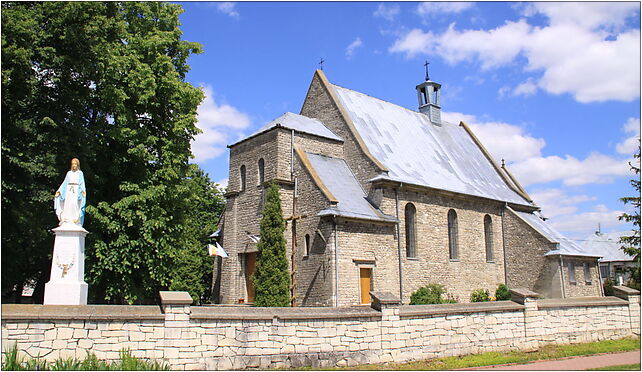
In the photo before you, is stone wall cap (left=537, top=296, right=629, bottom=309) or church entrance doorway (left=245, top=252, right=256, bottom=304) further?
church entrance doorway (left=245, top=252, right=256, bottom=304)

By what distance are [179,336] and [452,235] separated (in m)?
19.5

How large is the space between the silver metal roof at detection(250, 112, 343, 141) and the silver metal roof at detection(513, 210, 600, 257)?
1291 centimetres

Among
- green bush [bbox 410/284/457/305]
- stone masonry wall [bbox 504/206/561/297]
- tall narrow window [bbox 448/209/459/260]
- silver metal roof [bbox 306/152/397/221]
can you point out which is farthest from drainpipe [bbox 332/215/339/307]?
stone masonry wall [bbox 504/206/561/297]

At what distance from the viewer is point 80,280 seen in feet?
A: 42.0

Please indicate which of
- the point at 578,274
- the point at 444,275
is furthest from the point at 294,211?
the point at 578,274

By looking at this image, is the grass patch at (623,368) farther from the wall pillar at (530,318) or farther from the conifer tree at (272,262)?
the conifer tree at (272,262)

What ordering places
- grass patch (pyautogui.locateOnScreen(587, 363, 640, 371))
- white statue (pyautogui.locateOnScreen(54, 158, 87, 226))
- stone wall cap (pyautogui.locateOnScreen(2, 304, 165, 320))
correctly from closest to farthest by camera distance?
stone wall cap (pyautogui.locateOnScreen(2, 304, 165, 320)), grass patch (pyautogui.locateOnScreen(587, 363, 640, 371)), white statue (pyautogui.locateOnScreen(54, 158, 87, 226))

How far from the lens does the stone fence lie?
10.7 meters

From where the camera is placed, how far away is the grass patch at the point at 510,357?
44.3 feet

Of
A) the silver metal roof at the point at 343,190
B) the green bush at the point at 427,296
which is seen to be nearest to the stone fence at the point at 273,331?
the green bush at the point at 427,296

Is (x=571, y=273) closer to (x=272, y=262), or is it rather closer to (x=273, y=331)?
(x=272, y=262)

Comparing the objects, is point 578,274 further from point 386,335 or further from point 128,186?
point 128,186

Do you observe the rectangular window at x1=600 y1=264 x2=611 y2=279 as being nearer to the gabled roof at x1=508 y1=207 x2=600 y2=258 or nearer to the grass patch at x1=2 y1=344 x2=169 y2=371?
the gabled roof at x1=508 y1=207 x2=600 y2=258

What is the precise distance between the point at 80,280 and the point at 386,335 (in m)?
7.68
